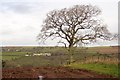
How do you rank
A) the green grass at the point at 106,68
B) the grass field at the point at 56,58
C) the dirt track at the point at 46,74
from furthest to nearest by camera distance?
the grass field at the point at 56,58 → the green grass at the point at 106,68 → the dirt track at the point at 46,74

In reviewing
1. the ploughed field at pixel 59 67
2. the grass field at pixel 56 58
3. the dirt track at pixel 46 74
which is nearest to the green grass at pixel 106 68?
the ploughed field at pixel 59 67

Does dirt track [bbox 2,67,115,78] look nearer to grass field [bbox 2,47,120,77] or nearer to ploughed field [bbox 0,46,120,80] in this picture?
ploughed field [bbox 0,46,120,80]

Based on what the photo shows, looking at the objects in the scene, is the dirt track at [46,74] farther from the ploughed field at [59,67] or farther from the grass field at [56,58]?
the grass field at [56,58]

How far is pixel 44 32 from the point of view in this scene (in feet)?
126

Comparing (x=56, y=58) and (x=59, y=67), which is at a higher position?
(x=56, y=58)

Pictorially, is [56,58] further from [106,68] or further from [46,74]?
[46,74]

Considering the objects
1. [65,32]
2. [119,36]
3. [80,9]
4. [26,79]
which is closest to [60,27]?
[65,32]

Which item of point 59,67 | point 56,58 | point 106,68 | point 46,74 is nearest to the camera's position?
point 46,74

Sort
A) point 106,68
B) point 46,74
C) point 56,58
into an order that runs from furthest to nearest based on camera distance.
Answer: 1. point 56,58
2. point 106,68
3. point 46,74

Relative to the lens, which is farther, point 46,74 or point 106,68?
point 106,68

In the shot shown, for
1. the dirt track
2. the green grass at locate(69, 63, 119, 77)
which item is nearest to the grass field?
the green grass at locate(69, 63, 119, 77)

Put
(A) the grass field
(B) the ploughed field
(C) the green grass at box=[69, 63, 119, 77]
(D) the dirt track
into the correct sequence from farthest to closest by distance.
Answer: (A) the grass field → (C) the green grass at box=[69, 63, 119, 77] → (B) the ploughed field → (D) the dirt track

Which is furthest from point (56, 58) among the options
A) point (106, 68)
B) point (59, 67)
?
point (106, 68)

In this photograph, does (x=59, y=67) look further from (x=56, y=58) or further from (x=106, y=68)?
(x=56, y=58)
